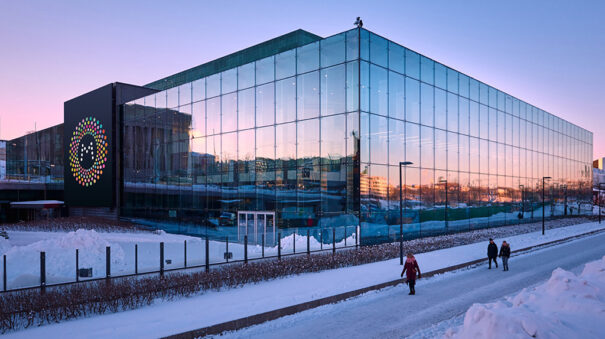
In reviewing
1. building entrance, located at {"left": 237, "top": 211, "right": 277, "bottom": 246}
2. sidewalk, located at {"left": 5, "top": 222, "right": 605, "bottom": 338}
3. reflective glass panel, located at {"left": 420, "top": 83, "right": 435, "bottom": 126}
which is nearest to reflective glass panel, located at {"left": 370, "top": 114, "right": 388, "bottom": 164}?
reflective glass panel, located at {"left": 420, "top": 83, "right": 435, "bottom": 126}

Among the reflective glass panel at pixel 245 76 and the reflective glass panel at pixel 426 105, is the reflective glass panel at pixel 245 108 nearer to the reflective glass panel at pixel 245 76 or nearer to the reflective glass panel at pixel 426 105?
the reflective glass panel at pixel 245 76

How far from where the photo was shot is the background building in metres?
29.2

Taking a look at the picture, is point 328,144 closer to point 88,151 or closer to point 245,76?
point 245,76

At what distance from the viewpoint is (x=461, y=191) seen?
40000 mm

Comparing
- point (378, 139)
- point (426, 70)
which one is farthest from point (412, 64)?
point (378, 139)

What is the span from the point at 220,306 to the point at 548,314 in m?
9.13

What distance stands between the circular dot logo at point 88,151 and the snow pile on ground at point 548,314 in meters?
48.1

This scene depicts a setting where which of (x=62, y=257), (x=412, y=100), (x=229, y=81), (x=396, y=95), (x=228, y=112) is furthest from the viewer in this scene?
(x=229, y=81)

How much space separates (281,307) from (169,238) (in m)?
27.5

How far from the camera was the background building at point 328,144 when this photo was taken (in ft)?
96.0

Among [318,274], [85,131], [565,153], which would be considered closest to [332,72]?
[318,274]

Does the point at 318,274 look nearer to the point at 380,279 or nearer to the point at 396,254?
the point at 380,279

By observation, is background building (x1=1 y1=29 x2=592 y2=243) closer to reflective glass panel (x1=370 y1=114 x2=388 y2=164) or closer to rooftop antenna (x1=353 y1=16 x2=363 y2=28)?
reflective glass panel (x1=370 y1=114 x2=388 y2=164)

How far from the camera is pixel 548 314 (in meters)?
10.0
